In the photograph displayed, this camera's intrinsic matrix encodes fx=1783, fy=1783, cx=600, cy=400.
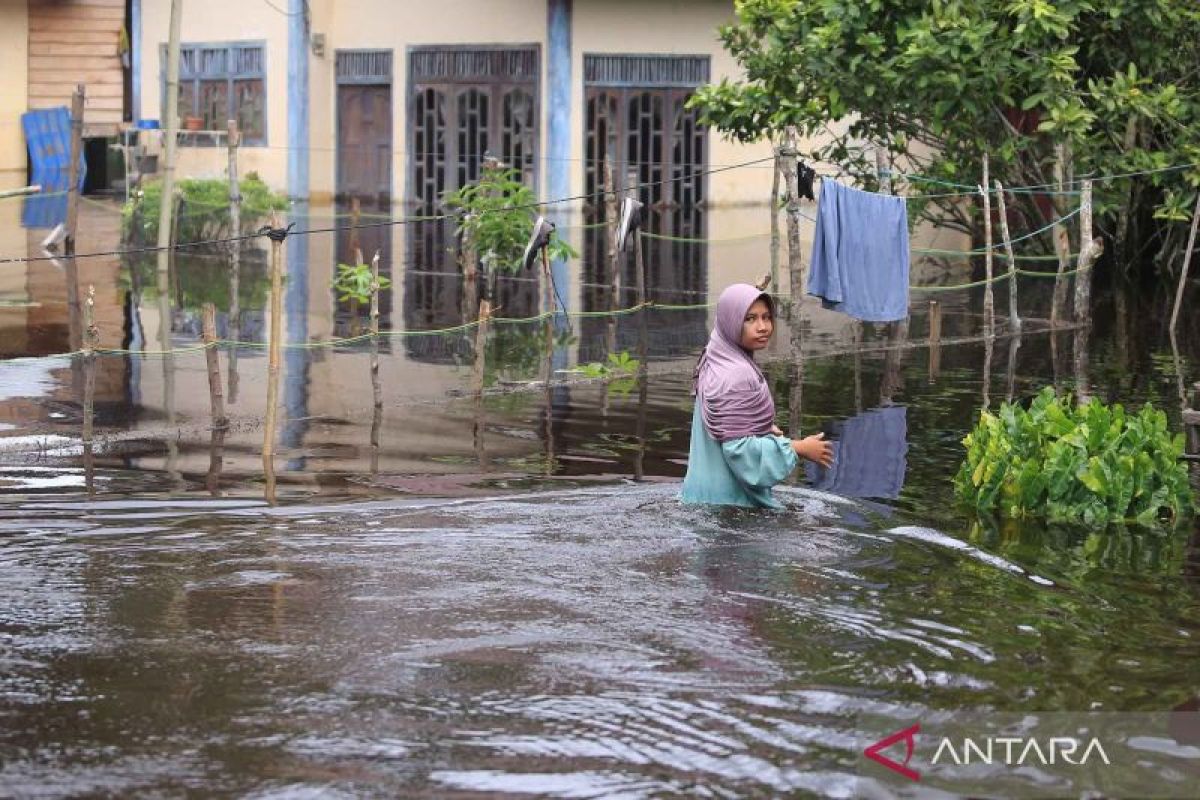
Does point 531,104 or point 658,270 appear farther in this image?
point 531,104

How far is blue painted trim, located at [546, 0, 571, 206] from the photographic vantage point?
1139 inches

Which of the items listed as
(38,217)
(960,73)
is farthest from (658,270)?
(38,217)

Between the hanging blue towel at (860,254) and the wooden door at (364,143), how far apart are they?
17.7m

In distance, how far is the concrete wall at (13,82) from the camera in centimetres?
3284

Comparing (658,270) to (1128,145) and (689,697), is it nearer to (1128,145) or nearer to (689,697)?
(1128,145)

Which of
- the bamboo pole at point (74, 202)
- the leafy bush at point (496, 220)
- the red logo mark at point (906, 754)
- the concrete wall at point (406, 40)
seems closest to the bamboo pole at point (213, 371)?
the leafy bush at point (496, 220)

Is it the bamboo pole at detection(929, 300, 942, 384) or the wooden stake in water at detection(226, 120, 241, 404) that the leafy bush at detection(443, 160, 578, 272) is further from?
the bamboo pole at detection(929, 300, 942, 384)

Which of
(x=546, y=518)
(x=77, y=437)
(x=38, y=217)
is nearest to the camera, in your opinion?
(x=546, y=518)

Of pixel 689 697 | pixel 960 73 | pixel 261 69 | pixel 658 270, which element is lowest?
pixel 689 697

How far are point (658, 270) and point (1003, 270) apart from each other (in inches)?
176

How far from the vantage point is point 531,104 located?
29734mm

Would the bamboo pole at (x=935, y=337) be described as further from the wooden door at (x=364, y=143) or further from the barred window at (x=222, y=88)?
the barred window at (x=222, y=88)

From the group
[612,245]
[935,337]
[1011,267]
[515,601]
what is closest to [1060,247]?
[1011,267]

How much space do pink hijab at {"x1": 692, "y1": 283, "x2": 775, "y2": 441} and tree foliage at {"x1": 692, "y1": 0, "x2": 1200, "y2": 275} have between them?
7.60 meters
